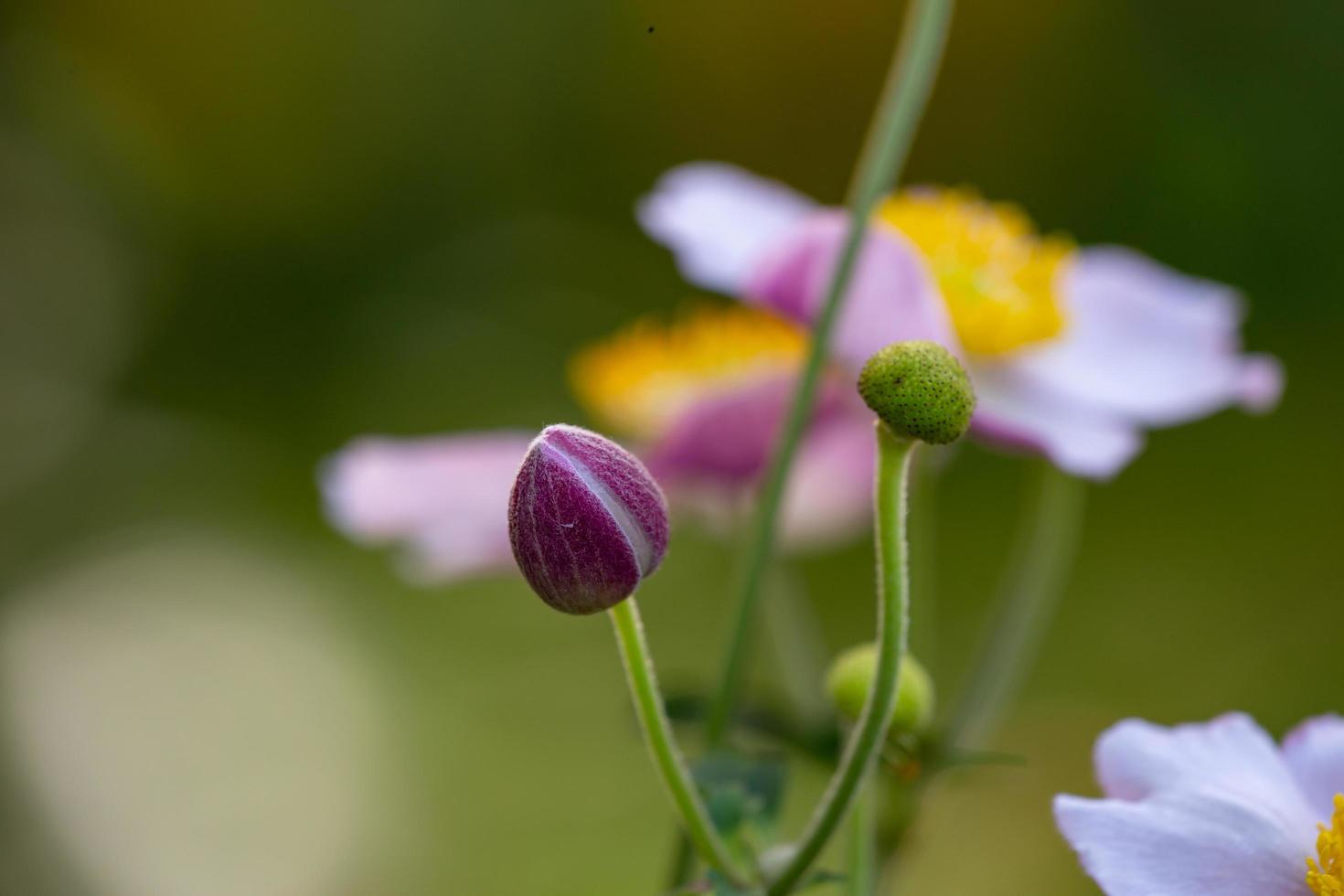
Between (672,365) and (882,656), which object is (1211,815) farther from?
(672,365)

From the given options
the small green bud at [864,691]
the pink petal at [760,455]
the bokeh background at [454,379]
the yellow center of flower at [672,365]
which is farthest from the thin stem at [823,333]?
the bokeh background at [454,379]

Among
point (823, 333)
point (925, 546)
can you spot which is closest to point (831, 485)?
point (823, 333)

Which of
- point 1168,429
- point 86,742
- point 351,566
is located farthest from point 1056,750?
point 86,742

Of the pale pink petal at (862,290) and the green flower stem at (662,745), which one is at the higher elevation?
the pale pink petal at (862,290)

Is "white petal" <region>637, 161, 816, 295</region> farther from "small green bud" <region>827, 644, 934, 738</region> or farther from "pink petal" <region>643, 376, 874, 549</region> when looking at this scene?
"small green bud" <region>827, 644, 934, 738</region>

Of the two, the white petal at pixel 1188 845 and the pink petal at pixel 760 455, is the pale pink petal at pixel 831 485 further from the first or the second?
the white petal at pixel 1188 845

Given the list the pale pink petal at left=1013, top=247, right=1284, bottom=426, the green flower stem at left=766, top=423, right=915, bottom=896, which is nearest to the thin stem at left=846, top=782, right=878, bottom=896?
the green flower stem at left=766, top=423, right=915, bottom=896

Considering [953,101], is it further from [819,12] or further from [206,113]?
[206,113]
